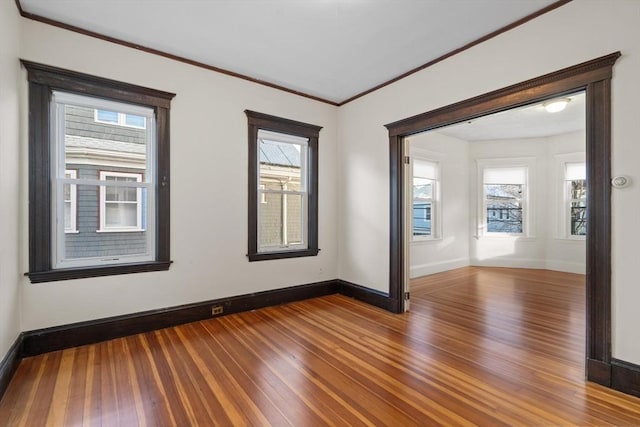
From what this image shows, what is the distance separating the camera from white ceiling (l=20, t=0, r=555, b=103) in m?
2.34

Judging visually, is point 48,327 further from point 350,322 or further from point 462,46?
point 462,46

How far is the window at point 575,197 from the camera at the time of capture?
5.95 meters

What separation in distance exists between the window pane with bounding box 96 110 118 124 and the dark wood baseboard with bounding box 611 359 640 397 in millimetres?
4606

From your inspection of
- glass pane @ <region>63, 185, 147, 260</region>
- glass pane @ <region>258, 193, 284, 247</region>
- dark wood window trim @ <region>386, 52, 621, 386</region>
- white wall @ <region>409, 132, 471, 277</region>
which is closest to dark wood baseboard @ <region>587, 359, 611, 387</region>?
dark wood window trim @ <region>386, 52, 621, 386</region>

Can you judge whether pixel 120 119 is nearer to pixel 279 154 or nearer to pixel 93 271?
pixel 93 271

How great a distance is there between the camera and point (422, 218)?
19.5 ft

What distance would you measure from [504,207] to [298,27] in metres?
6.13

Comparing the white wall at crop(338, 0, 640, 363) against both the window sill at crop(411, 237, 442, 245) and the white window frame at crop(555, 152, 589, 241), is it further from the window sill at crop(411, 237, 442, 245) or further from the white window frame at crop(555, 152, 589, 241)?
the white window frame at crop(555, 152, 589, 241)

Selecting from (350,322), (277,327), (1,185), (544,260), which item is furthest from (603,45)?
(544,260)

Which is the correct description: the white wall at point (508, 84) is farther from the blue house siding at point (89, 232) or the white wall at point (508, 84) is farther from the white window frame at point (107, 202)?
the blue house siding at point (89, 232)

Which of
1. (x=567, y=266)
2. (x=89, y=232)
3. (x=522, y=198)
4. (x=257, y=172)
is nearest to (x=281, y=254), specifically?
(x=257, y=172)

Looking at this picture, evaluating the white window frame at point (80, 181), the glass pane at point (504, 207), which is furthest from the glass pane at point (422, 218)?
the white window frame at point (80, 181)

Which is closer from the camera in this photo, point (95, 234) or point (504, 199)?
point (95, 234)

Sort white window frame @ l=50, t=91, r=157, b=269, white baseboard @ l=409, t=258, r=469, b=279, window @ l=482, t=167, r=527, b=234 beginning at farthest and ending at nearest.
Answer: window @ l=482, t=167, r=527, b=234, white baseboard @ l=409, t=258, r=469, b=279, white window frame @ l=50, t=91, r=157, b=269
